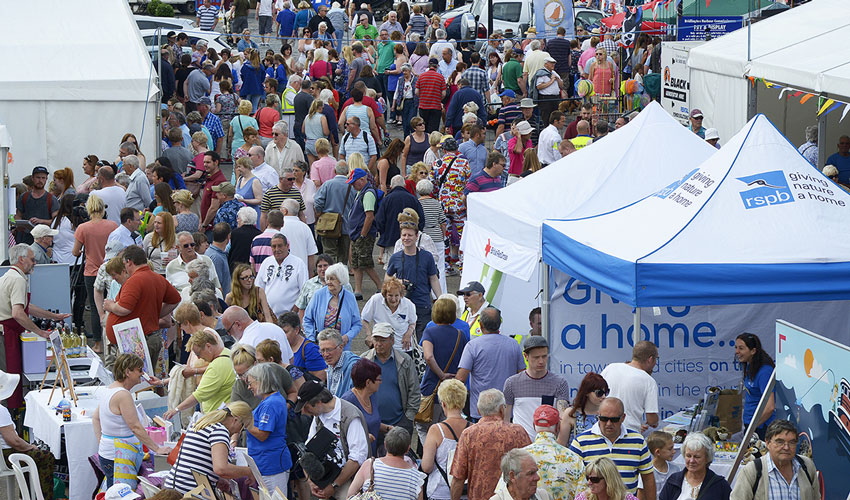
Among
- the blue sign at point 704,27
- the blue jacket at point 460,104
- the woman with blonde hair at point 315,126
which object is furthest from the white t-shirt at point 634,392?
the blue sign at point 704,27

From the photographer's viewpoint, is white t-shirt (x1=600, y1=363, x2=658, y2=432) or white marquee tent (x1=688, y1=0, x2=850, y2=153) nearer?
white t-shirt (x1=600, y1=363, x2=658, y2=432)

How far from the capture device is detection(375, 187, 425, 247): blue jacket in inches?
464

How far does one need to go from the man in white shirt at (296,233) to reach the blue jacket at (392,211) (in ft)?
3.15

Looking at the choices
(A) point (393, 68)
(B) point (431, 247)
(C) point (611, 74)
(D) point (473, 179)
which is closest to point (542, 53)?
(C) point (611, 74)

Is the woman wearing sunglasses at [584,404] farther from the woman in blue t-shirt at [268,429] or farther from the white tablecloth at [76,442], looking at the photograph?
the white tablecloth at [76,442]

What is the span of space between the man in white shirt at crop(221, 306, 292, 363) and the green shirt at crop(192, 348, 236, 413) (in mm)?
329

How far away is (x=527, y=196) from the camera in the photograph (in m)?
9.83

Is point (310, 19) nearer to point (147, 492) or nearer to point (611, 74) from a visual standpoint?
point (611, 74)

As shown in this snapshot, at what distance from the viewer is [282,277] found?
1020cm

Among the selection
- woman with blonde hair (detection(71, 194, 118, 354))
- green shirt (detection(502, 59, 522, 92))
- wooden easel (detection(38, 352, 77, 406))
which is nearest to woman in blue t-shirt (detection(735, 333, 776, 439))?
wooden easel (detection(38, 352, 77, 406))

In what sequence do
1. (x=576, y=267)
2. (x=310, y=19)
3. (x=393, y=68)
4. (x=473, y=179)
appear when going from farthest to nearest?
(x=310, y=19) → (x=393, y=68) → (x=473, y=179) → (x=576, y=267)

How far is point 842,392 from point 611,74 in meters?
13.8

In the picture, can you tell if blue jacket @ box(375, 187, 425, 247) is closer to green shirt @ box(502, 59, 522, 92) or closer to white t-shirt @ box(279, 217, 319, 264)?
white t-shirt @ box(279, 217, 319, 264)

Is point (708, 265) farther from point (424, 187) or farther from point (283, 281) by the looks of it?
point (424, 187)
